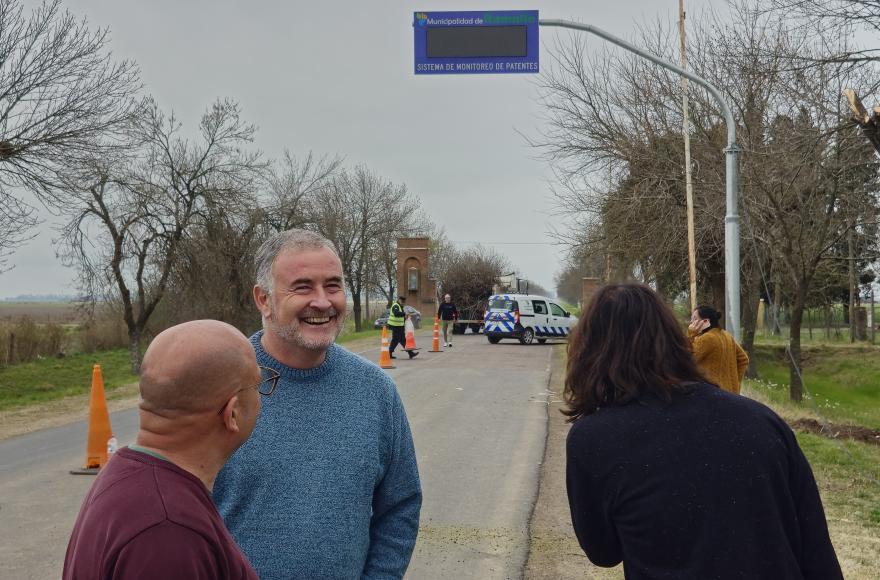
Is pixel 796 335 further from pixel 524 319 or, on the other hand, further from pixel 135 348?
pixel 135 348

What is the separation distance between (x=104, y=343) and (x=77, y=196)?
16.0 meters

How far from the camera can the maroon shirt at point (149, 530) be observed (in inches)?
62.7

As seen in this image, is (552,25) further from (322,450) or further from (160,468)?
(160,468)

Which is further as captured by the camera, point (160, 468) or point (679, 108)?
point (679, 108)

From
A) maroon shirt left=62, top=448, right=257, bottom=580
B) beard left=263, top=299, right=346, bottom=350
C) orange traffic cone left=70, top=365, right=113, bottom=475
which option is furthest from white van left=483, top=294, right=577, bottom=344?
maroon shirt left=62, top=448, right=257, bottom=580

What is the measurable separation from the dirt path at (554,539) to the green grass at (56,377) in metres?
11.8

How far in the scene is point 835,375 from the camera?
28281 millimetres

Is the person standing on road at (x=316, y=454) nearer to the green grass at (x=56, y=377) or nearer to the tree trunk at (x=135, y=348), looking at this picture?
the green grass at (x=56, y=377)

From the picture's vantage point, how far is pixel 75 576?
5.47ft

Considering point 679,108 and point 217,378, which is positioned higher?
point 679,108

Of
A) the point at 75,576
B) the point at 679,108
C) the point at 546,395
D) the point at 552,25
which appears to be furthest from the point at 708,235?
the point at 75,576

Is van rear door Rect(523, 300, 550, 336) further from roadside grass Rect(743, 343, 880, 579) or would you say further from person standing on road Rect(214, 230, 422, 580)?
person standing on road Rect(214, 230, 422, 580)

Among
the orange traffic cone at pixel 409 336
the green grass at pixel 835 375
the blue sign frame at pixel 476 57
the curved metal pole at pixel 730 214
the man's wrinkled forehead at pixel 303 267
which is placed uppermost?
the blue sign frame at pixel 476 57

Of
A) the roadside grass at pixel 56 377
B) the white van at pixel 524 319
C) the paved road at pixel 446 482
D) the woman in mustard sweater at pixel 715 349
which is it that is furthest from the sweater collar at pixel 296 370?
the white van at pixel 524 319
